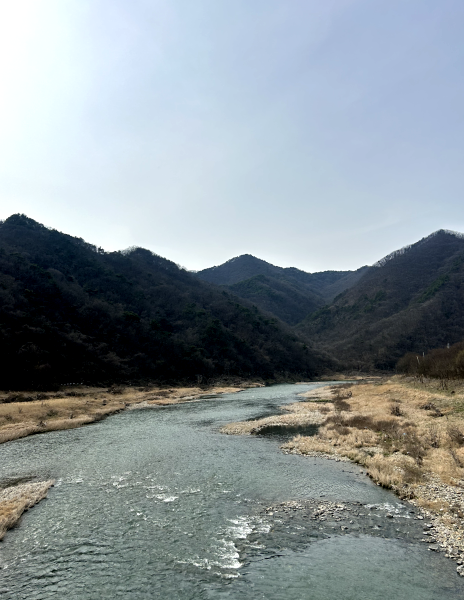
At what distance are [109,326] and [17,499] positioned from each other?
8965 centimetres

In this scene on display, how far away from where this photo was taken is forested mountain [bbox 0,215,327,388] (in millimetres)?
73000

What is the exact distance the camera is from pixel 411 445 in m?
25.2

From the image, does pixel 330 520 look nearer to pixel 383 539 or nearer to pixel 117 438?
pixel 383 539

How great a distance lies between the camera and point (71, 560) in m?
12.9

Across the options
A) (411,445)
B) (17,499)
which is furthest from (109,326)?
(411,445)

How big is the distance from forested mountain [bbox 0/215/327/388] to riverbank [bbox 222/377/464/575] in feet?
159

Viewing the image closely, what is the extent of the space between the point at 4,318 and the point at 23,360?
15.8 meters

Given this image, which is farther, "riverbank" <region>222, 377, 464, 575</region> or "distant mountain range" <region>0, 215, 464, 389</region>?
"distant mountain range" <region>0, 215, 464, 389</region>

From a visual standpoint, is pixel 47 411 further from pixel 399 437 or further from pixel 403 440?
pixel 403 440

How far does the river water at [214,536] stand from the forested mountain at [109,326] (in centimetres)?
4811

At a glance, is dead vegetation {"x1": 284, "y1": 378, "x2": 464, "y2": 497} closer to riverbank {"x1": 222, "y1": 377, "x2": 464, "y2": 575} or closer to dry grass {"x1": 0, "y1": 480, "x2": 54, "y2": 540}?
riverbank {"x1": 222, "y1": 377, "x2": 464, "y2": 575}

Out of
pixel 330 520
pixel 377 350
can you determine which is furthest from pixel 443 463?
pixel 377 350

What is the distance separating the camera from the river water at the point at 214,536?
11.2 m

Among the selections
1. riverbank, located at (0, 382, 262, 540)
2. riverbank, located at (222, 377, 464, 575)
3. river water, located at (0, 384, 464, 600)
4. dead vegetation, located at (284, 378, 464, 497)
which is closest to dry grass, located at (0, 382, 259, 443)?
riverbank, located at (0, 382, 262, 540)
